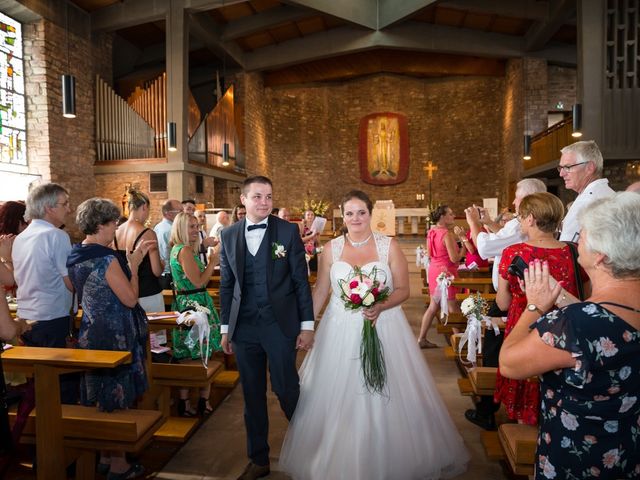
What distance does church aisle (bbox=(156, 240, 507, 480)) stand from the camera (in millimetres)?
2588

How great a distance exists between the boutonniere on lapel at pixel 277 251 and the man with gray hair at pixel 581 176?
1.54 m

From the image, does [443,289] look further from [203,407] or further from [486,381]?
[203,407]

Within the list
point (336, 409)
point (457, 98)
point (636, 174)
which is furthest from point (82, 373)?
point (457, 98)

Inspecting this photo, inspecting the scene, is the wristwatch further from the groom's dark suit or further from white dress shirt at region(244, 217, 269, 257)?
white dress shirt at region(244, 217, 269, 257)

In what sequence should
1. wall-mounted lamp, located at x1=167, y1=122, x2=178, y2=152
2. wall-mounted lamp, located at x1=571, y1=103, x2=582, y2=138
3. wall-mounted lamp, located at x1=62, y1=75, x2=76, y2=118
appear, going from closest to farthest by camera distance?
wall-mounted lamp, located at x1=62, y1=75, x2=76, y2=118 → wall-mounted lamp, located at x1=571, y1=103, x2=582, y2=138 → wall-mounted lamp, located at x1=167, y1=122, x2=178, y2=152

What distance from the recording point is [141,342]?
2.50 m

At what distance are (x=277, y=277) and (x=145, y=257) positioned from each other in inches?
52.4

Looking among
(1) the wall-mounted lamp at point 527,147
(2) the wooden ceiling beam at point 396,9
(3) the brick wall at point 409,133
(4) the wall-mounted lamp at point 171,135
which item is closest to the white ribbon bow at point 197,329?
(4) the wall-mounted lamp at point 171,135

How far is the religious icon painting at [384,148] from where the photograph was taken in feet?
54.4

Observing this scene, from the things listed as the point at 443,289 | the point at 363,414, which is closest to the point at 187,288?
the point at 363,414

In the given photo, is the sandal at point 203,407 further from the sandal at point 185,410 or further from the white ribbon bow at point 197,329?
the white ribbon bow at point 197,329

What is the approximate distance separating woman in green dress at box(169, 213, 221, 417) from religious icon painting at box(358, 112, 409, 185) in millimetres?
13952

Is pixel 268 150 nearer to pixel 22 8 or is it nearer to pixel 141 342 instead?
pixel 22 8

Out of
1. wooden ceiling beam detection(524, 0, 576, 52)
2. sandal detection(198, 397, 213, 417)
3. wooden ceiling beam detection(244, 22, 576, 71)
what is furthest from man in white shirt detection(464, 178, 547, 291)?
wooden ceiling beam detection(244, 22, 576, 71)
